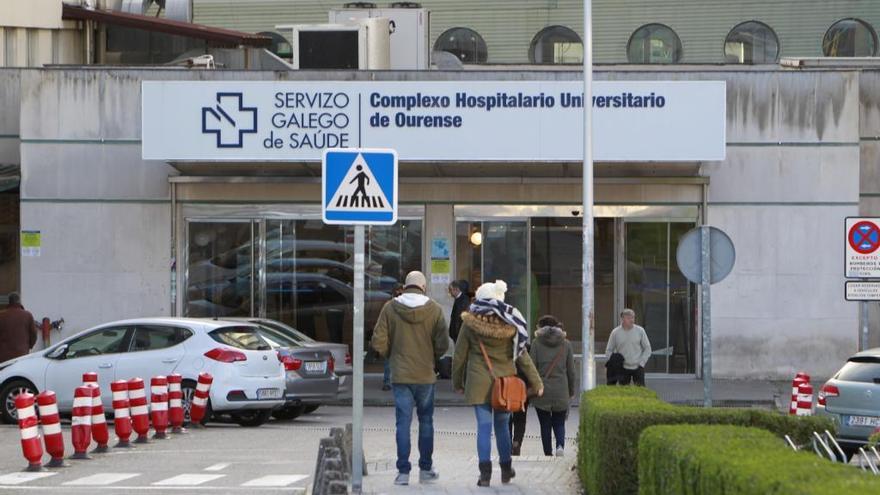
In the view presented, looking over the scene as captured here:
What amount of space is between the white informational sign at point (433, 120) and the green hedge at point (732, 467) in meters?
16.3

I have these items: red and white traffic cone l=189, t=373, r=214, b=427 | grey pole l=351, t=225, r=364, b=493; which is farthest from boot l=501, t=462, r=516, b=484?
red and white traffic cone l=189, t=373, r=214, b=427

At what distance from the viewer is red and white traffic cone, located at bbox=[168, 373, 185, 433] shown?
65.0 ft

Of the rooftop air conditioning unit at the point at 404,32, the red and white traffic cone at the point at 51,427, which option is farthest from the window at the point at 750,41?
the red and white traffic cone at the point at 51,427

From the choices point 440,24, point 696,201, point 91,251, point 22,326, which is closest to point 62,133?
point 91,251

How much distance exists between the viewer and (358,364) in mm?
12508

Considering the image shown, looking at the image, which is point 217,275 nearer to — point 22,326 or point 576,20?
point 22,326

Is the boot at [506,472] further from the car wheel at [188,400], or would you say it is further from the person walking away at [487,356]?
the car wheel at [188,400]

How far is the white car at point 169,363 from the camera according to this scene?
818 inches

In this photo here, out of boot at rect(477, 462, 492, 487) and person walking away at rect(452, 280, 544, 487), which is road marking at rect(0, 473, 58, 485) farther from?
boot at rect(477, 462, 492, 487)

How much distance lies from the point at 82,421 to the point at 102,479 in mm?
1917

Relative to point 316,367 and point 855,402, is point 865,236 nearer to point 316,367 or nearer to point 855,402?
point 855,402

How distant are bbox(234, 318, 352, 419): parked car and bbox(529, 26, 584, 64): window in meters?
17.2

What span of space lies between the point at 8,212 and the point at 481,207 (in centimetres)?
905

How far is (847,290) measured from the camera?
21.9 m
